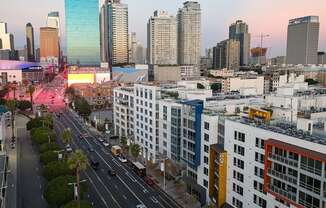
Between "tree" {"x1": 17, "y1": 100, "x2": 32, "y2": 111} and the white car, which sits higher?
"tree" {"x1": 17, "y1": 100, "x2": 32, "y2": 111}

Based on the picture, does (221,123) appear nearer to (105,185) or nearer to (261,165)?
(261,165)

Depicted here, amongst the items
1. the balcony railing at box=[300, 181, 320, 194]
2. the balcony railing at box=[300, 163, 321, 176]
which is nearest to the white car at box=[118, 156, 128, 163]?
the balcony railing at box=[300, 181, 320, 194]

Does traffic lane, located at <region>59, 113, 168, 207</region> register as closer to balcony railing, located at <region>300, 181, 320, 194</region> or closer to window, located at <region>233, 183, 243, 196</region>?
window, located at <region>233, 183, 243, 196</region>

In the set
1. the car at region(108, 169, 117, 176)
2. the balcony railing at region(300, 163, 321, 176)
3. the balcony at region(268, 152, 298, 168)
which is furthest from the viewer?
the car at region(108, 169, 117, 176)

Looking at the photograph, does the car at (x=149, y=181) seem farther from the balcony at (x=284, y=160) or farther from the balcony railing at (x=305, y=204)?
the balcony railing at (x=305, y=204)

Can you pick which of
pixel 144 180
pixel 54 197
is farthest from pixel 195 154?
pixel 54 197

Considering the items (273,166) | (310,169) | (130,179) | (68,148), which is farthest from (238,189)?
(68,148)

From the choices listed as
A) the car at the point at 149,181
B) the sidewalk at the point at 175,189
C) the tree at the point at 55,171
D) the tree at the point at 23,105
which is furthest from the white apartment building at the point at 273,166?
the tree at the point at 23,105
